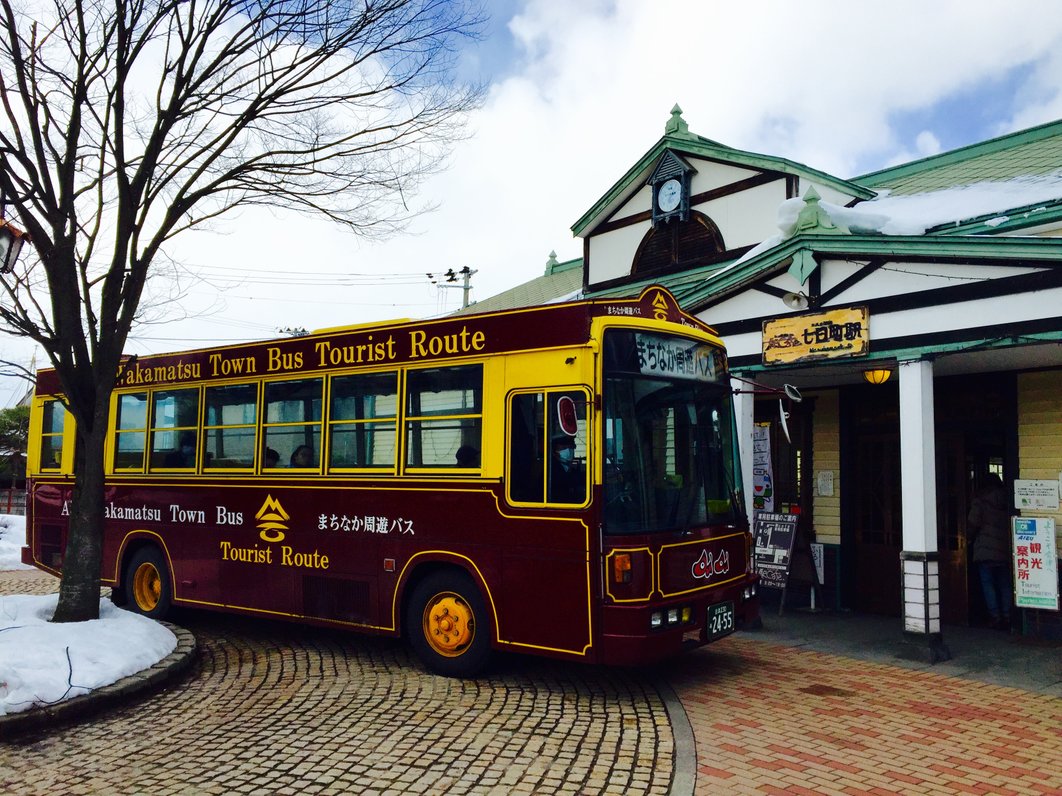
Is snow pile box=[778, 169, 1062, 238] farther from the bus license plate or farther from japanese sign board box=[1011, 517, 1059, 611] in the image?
the bus license plate

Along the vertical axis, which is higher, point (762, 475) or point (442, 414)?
point (442, 414)

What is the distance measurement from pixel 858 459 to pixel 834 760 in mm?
6599

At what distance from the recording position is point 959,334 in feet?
27.0

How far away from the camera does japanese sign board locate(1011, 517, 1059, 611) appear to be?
8.70 metres

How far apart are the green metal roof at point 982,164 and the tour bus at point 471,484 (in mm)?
5657

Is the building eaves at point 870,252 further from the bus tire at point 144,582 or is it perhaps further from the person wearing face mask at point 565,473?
the bus tire at point 144,582

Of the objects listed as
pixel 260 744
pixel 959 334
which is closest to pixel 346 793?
pixel 260 744

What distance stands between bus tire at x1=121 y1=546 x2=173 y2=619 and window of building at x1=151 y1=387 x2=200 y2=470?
1073 millimetres

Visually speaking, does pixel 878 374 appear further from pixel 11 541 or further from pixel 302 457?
pixel 11 541

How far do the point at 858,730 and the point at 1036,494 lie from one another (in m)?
4.70

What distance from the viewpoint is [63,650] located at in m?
6.90

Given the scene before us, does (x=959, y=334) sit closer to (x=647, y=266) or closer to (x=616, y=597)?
(x=616, y=597)

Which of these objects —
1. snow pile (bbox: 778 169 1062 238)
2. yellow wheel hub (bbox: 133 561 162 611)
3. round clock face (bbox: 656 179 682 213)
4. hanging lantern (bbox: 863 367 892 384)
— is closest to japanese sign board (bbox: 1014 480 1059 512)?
hanging lantern (bbox: 863 367 892 384)

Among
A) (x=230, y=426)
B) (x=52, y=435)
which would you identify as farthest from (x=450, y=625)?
(x=52, y=435)
